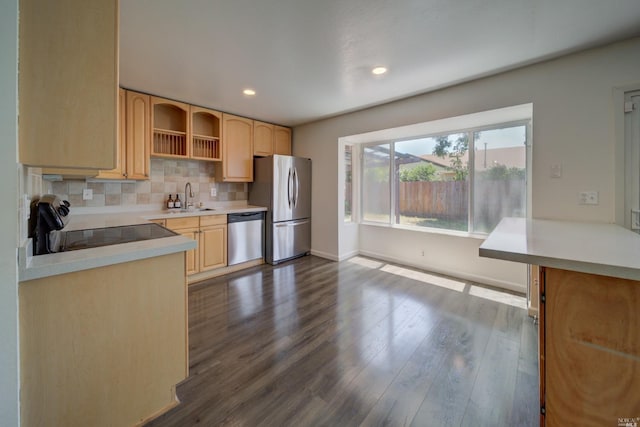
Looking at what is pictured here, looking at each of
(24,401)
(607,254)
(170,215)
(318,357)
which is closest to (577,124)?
(607,254)

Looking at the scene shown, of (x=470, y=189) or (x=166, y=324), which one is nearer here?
(x=166, y=324)

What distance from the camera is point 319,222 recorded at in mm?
4594

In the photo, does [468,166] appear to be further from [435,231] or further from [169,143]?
[169,143]

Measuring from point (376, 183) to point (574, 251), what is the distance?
3.52m

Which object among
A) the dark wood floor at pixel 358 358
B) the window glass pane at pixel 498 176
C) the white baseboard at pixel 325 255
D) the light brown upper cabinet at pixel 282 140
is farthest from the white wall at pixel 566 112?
the light brown upper cabinet at pixel 282 140

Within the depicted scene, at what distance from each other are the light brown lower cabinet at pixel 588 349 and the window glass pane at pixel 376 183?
3.39 meters

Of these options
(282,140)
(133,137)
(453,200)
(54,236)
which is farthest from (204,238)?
(453,200)

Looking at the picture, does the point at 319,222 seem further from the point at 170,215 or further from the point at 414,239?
the point at 170,215

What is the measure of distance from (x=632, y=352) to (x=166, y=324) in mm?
2026

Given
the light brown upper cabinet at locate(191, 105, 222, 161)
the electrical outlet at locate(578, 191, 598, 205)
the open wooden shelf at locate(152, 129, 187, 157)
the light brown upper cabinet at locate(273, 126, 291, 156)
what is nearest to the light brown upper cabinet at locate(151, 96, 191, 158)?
the open wooden shelf at locate(152, 129, 187, 157)

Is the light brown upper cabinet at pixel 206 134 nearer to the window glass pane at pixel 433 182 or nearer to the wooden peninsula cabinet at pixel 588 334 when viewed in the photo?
the window glass pane at pixel 433 182

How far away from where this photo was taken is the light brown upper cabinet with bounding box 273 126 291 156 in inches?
181

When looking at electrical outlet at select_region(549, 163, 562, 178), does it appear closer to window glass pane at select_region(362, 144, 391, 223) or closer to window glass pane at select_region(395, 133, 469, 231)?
window glass pane at select_region(395, 133, 469, 231)

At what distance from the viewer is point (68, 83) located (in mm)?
1037
